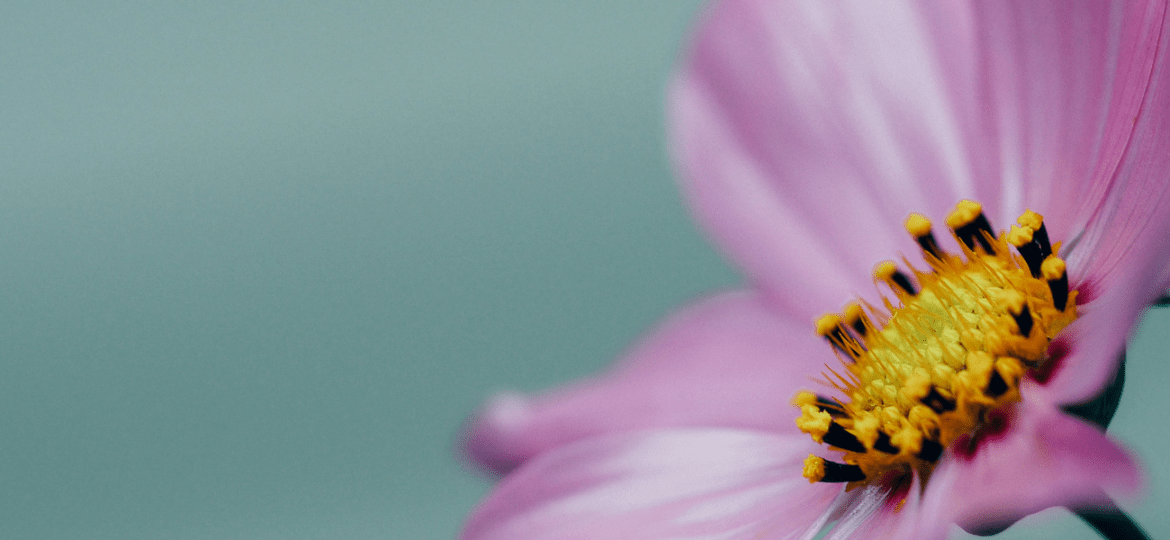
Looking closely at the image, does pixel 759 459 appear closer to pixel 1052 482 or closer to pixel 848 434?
pixel 848 434

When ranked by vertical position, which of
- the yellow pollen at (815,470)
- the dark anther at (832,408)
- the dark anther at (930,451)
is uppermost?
the dark anther at (832,408)

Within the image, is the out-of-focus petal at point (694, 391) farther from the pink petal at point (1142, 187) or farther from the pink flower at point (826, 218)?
the pink petal at point (1142, 187)

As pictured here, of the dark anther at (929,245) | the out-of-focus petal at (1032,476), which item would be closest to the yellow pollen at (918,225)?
the dark anther at (929,245)

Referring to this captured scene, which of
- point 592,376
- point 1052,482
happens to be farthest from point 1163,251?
point 592,376

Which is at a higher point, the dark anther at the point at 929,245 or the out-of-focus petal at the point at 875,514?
the dark anther at the point at 929,245

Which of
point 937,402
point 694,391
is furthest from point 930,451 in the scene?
point 694,391

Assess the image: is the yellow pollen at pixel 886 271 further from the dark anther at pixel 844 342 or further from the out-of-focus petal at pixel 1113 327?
the out-of-focus petal at pixel 1113 327

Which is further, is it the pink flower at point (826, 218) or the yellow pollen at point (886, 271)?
the yellow pollen at point (886, 271)
